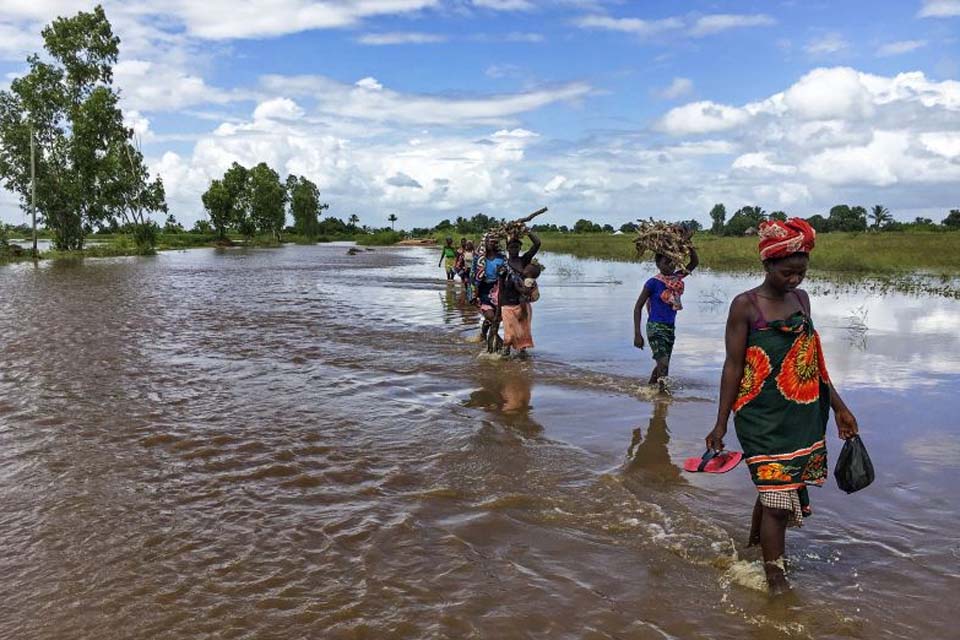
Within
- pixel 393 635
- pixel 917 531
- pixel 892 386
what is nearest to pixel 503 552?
pixel 393 635

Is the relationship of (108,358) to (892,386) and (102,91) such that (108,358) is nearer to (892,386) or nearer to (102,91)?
(892,386)

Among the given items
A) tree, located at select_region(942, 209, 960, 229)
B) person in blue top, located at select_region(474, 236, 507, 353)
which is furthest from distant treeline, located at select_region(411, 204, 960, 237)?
person in blue top, located at select_region(474, 236, 507, 353)

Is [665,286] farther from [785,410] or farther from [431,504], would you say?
[785,410]

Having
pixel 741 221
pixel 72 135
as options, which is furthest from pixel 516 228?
pixel 741 221

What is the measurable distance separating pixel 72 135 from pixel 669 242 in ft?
157

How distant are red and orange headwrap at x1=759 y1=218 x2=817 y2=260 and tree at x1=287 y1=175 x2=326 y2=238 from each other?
105m

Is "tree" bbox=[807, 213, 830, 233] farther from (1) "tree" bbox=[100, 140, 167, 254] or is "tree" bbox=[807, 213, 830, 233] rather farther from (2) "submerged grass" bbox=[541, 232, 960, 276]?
(1) "tree" bbox=[100, 140, 167, 254]

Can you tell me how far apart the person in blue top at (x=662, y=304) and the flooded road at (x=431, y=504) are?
2.06 feet

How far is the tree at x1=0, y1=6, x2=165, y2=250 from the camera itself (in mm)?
41406

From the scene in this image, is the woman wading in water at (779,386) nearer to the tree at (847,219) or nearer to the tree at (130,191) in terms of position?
the tree at (130,191)

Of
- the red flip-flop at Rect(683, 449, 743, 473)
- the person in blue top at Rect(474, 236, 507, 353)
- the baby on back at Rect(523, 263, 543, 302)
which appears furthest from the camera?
the person in blue top at Rect(474, 236, 507, 353)

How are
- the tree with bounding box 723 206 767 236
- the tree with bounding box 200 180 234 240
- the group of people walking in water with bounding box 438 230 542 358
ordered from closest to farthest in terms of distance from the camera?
1. the group of people walking in water with bounding box 438 230 542 358
2. the tree with bounding box 723 206 767 236
3. the tree with bounding box 200 180 234 240

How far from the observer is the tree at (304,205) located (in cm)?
10431

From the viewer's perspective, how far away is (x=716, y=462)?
11.8 ft
